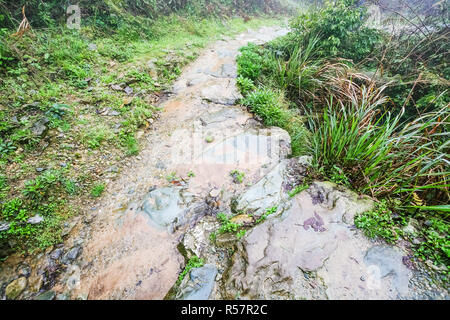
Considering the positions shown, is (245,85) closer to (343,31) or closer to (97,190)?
(343,31)

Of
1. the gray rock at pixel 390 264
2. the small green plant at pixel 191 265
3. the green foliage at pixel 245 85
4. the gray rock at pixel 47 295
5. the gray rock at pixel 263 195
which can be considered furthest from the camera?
the green foliage at pixel 245 85

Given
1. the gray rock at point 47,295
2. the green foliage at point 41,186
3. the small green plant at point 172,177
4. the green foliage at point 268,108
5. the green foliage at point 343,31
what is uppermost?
the green foliage at point 343,31

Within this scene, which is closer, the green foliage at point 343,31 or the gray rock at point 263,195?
the gray rock at point 263,195

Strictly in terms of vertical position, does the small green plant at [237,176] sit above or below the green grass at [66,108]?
below

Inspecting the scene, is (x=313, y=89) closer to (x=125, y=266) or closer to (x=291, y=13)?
(x=125, y=266)

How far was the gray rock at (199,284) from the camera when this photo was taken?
1.78 metres

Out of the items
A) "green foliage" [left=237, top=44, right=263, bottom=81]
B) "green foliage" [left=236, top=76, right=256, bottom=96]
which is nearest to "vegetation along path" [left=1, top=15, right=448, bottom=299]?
"green foliage" [left=236, top=76, right=256, bottom=96]

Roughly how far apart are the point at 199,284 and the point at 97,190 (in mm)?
1903

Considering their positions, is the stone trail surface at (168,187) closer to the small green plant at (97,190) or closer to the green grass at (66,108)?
the small green plant at (97,190)

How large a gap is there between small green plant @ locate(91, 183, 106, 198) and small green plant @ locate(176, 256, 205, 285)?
1.63m

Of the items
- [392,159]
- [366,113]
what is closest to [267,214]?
[392,159]

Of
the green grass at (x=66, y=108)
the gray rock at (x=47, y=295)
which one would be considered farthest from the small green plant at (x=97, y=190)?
the gray rock at (x=47, y=295)

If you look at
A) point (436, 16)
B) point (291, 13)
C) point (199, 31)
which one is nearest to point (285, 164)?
point (436, 16)

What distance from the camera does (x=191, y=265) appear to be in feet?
6.61
